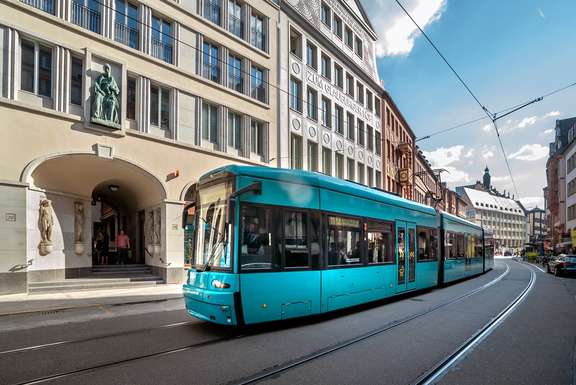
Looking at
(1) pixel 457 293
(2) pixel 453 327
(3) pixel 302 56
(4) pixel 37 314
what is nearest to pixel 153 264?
(4) pixel 37 314

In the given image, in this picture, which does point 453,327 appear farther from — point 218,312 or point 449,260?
point 449,260

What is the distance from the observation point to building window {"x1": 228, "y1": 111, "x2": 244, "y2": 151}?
67.2ft

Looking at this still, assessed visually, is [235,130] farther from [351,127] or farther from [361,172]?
[361,172]

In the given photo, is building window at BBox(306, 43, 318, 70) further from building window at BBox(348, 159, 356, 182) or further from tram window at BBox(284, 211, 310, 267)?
tram window at BBox(284, 211, 310, 267)

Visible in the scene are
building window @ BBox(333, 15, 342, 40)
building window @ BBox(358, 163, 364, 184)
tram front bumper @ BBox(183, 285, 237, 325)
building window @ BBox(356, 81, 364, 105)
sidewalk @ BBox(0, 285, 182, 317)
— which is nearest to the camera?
tram front bumper @ BBox(183, 285, 237, 325)

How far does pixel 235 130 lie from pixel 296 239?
45.9ft

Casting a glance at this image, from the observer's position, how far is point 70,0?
14.6 meters

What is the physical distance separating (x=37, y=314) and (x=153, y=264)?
27.1ft

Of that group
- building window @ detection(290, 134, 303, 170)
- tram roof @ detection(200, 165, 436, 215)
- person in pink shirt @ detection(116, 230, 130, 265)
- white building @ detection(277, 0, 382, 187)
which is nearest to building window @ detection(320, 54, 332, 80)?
white building @ detection(277, 0, 382, 187)

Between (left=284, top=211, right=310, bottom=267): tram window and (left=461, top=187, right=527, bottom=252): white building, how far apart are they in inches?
4635

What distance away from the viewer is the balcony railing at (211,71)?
19241mm

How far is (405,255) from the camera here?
466 inches

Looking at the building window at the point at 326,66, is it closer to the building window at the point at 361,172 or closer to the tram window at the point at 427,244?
the building window at the point at 361,172

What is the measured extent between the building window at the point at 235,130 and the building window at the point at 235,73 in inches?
57.9
